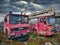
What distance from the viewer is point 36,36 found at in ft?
11.0

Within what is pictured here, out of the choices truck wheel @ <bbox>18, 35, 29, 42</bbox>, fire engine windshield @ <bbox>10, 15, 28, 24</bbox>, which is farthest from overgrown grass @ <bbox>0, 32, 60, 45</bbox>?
fire engine windshield @ <bbox>10, 15, 28, 24</bbox>

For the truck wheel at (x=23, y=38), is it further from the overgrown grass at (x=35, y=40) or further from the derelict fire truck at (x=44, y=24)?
the derelict fire truck at (x=44, y=24)

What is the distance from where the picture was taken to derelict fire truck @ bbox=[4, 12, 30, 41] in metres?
3.34

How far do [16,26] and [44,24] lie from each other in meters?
0.42

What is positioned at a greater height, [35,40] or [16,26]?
[16,26]

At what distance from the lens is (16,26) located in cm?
334

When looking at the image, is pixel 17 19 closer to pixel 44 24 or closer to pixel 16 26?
pixel 16 26

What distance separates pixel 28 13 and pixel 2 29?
455mm

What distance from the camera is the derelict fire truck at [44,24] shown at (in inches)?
132

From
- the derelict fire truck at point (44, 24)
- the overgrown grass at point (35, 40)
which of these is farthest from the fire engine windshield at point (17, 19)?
the overgrown grass at point (35, 40)

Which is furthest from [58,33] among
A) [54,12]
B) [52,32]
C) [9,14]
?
[9,14]

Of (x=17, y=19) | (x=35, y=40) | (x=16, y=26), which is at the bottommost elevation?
(x=35, y=40)

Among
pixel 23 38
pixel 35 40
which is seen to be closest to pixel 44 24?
pixel 35 40

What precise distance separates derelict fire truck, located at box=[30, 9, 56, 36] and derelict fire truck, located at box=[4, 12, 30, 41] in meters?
0.11
